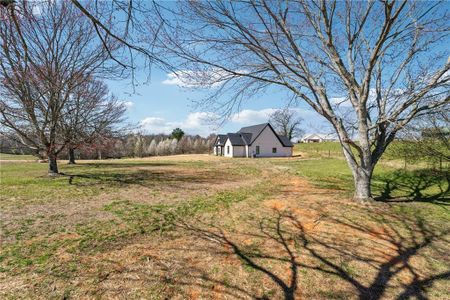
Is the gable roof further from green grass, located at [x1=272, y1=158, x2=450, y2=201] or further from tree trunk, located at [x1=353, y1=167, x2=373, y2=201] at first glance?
tree trunk, located at [x1=353, y1=167, x2=373, y2=201]

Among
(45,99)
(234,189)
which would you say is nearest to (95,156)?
(45,99)

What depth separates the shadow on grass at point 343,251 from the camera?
3436mm

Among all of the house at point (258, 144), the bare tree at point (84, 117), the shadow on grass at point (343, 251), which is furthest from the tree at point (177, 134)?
the shadow on grass at point (343, 251)

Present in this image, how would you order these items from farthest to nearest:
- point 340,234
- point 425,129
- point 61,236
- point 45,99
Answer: point 45,99 < point 425,129 < point 340,234 < point 61,236

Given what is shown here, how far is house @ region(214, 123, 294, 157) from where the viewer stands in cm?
3534

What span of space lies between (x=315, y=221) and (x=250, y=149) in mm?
29362

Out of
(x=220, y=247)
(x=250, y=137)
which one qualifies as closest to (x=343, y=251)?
(x=220, y=247)

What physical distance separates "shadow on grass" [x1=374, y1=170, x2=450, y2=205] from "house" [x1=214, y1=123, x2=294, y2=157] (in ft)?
72.9

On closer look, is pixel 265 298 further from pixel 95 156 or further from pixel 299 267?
pixel 95 156

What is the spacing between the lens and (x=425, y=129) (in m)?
10.5

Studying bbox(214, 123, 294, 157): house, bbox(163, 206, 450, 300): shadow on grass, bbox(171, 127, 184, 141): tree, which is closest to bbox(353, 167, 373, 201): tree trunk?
bbox(163, 206, 450, 300): shadow on grass

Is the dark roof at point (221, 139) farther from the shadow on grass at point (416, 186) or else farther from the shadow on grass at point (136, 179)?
the shadow on grass at point (416, 186)

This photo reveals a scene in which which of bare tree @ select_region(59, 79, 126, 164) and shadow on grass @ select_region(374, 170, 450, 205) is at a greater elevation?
bare tree @ select_region(59, 79, 126, 164)

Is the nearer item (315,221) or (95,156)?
(315,221)
